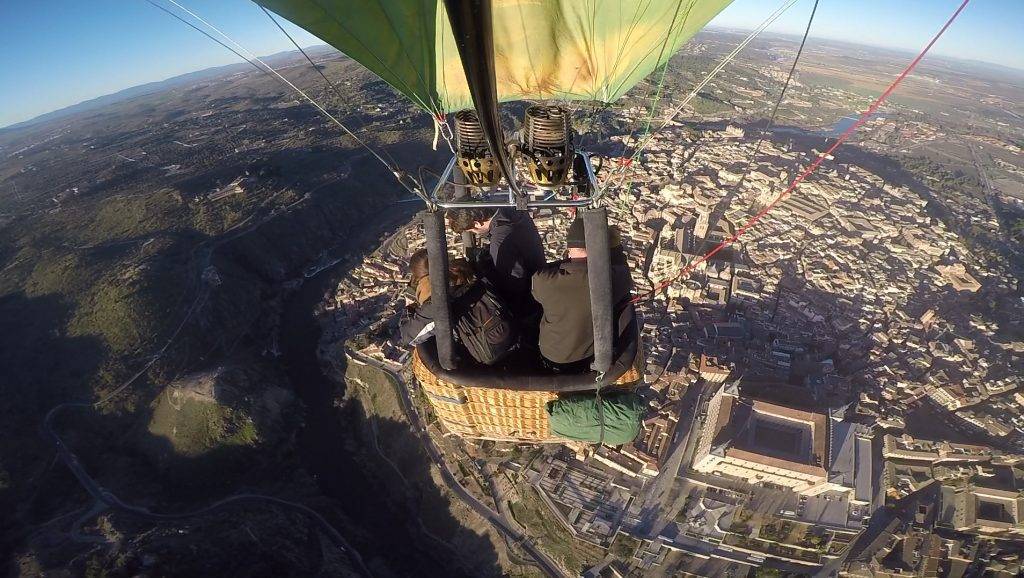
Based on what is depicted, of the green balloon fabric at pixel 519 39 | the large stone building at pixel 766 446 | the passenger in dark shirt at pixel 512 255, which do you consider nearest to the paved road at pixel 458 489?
the large stone building at pixel 766 446

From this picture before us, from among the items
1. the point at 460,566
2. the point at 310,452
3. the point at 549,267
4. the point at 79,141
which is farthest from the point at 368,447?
the point at 79,141

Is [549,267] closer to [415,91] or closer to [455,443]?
[415,91]

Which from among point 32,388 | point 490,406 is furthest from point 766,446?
point 32,388

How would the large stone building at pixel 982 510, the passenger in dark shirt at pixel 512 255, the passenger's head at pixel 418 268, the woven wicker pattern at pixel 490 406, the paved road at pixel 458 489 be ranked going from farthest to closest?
the paved road at pixel 458 489
the large stone building at pixel 982 510
the passenger in dark shirt at pixel 512 255
the passenger's head at pixel 418 268
the woven wicker pattern at pixel 490 406

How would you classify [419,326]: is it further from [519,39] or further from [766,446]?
[766,446]

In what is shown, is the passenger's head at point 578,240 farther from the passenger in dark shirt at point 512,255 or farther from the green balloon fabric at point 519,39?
the green balloon fabric at point 519,39

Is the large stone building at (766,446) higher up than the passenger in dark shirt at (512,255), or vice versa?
the passenger in dark shirt at (512,255)
